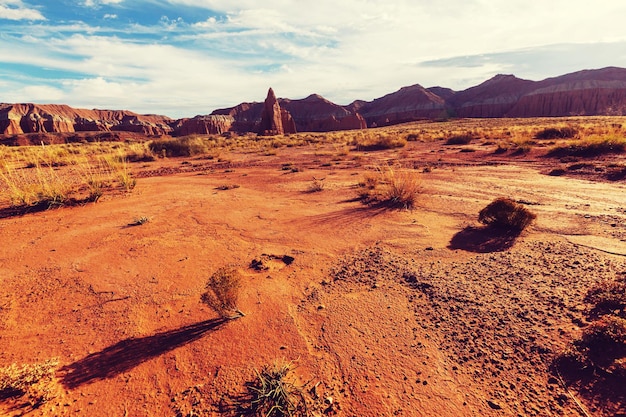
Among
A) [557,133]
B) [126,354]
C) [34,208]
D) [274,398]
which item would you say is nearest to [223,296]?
[126,354]

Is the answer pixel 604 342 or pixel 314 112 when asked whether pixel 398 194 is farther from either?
pixel 314 112

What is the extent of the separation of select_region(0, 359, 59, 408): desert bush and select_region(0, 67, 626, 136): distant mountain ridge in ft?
263

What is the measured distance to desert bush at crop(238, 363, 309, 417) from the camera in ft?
7.27

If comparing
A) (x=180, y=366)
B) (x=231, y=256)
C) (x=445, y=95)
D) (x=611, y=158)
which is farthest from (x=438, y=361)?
(x=445, y=95)

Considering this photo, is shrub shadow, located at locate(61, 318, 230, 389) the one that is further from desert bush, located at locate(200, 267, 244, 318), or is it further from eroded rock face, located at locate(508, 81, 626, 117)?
eroded rock face, located at locate(508, 81, 626, 117)

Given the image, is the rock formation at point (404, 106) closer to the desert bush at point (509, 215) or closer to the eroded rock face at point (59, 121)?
the eroded rock face at point (59, 121)

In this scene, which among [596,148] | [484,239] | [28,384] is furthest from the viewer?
[596,148]

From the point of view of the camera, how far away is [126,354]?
112 inches

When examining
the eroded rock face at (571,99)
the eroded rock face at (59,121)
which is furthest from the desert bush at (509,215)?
the eroded rock face at (571,99)

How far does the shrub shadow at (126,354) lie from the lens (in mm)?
2605

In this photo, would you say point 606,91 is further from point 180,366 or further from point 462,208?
point 180,366

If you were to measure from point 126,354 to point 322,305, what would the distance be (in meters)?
2.03

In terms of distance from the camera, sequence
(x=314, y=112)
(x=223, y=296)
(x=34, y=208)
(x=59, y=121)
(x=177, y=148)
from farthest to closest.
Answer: (x=314, y=112) < (x=59, y=121) < (x=177, y=148) < (x=34, y=208) < (x=223, y=296)

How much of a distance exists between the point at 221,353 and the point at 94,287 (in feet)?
7.94
